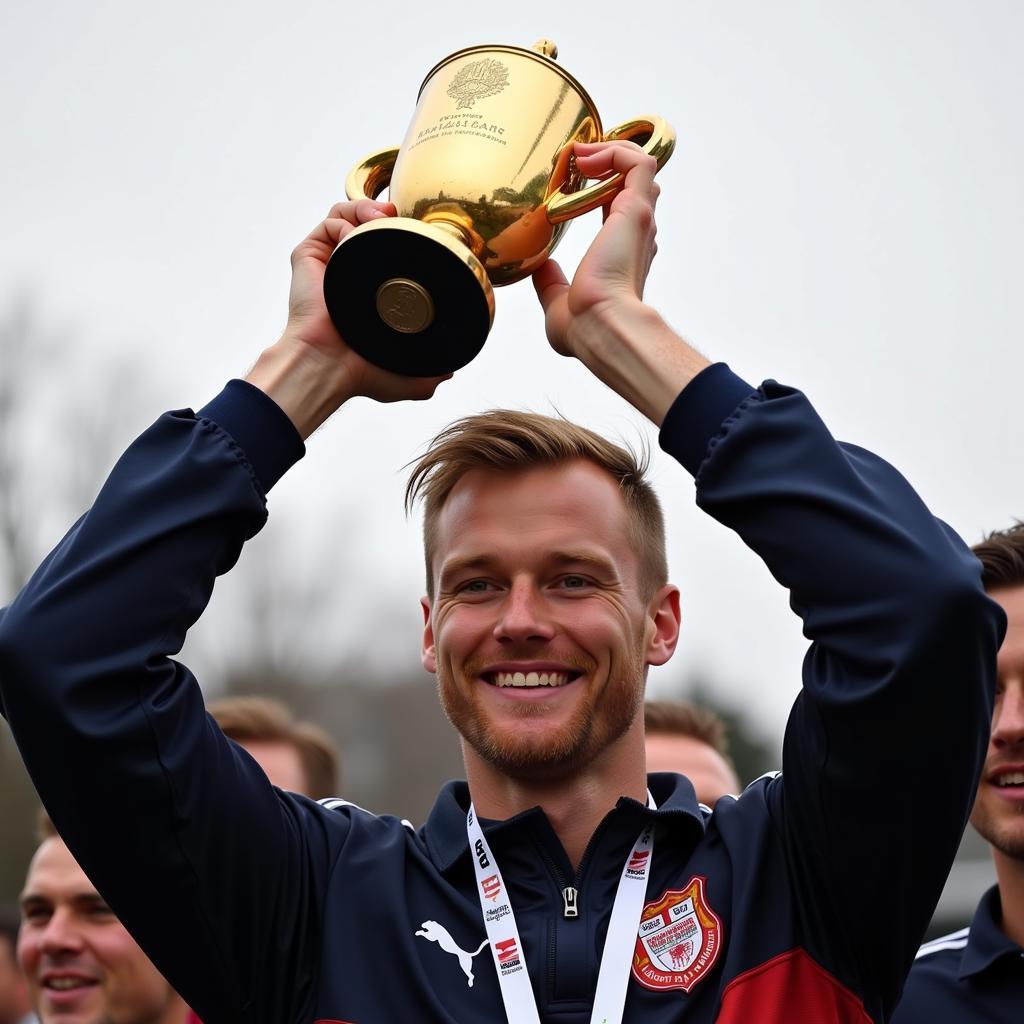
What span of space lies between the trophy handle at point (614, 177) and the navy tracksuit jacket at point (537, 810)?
0.44m

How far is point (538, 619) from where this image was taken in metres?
2.88

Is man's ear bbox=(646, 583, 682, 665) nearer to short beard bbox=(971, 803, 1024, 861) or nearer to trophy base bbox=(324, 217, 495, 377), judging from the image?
trophy base bbox=(324, 217, 495, 377)

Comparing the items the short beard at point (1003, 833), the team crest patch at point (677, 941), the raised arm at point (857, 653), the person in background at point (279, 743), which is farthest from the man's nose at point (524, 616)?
the person in background at point (279, 743)

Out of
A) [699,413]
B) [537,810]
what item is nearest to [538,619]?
[537,810]

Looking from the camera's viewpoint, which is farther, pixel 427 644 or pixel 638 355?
pixel 427 644

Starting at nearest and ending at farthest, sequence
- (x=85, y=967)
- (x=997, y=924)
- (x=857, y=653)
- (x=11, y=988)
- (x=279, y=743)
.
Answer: (x=857, y=653) < (x=997, y=924) < (x=85, y=967) < (x=279, y=743) < (x=11, y=988)

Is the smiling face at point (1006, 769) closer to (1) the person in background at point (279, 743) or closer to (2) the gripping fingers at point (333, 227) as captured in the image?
(2) the gripping fingers at point (333, 227)

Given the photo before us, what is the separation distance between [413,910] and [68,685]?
77 cm

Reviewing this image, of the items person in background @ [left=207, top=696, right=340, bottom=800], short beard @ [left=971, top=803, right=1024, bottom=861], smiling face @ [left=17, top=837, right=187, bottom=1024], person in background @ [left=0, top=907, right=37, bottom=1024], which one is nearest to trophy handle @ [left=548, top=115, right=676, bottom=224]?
short beard @ [left=971, top=803, right=1024, bottom=861]

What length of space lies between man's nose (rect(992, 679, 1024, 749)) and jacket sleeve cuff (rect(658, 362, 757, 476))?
1.29m

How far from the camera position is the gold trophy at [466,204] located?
2.65 metres

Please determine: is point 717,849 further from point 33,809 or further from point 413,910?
point 33,809

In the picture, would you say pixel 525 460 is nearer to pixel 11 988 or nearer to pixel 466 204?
pixel 466 204

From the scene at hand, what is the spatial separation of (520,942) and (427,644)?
77 cm
